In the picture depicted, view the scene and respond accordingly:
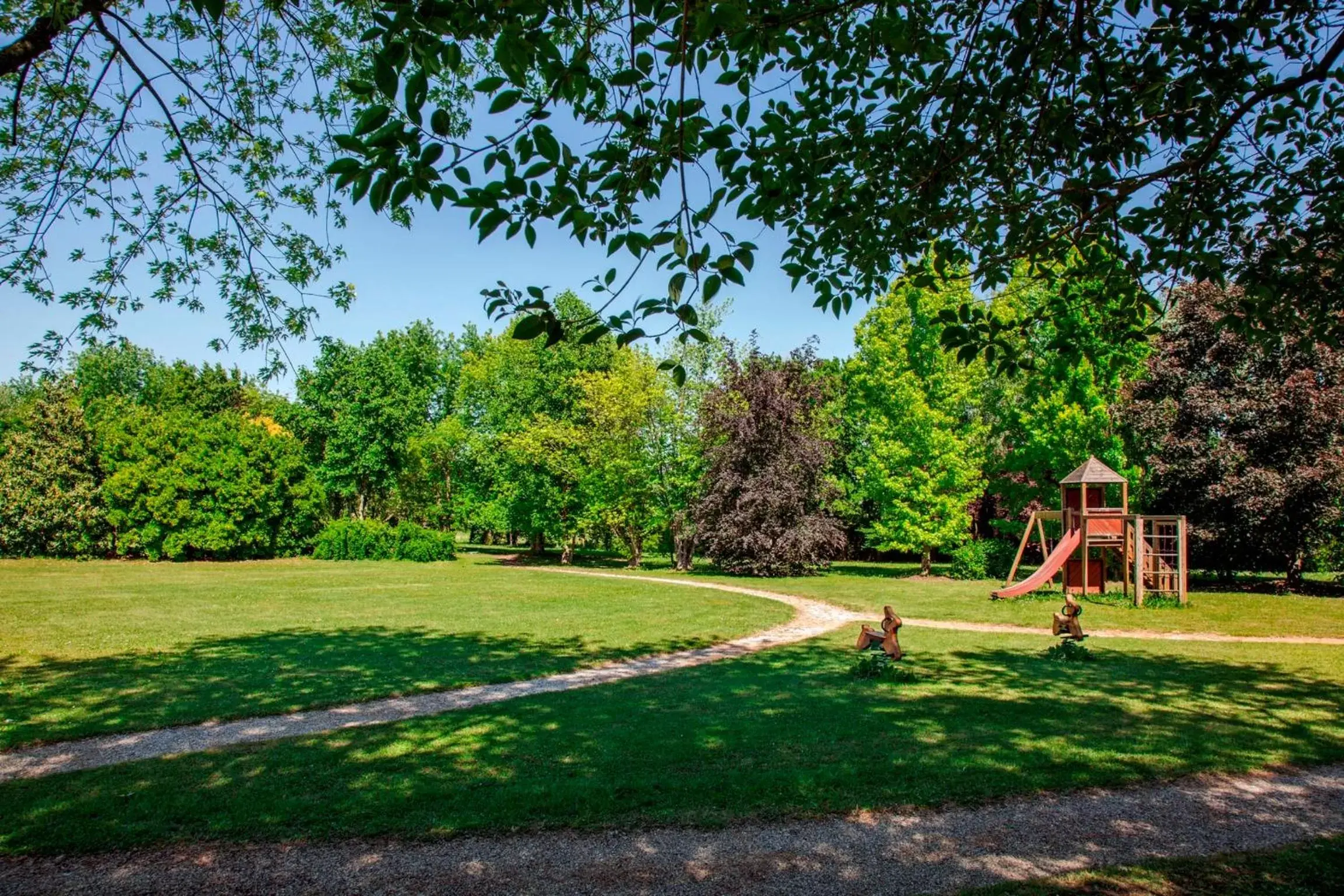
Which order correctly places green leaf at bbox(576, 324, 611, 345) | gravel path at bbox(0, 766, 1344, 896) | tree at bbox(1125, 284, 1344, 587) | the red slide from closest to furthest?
1. green leaf at bbox(576, 324, 611, 345)
2. gravel path at bbox(0, 766, 1344, 896)
3. the red slide
4. tree at bbox(1125, 284, 1344, 587)

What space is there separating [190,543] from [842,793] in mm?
34715

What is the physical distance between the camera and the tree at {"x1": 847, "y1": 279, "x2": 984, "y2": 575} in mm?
26812

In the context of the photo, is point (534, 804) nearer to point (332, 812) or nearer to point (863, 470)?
point (332, 812)

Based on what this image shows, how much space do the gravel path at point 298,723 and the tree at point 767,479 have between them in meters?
14.9

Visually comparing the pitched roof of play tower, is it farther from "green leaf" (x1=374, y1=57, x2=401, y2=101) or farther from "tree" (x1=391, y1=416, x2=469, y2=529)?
"tree" (x1=391, y1=416, x2=469, y2=529)

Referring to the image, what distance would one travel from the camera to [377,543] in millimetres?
35594

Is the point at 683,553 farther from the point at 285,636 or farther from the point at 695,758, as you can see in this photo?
the point at 695,758

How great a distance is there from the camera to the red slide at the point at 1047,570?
19.1 meters

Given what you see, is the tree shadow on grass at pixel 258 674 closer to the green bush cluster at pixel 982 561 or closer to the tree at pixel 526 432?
the green bush cluster at pixel 982 561

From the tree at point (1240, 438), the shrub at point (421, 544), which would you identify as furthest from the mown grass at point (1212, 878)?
the shrub at point (421, 544)

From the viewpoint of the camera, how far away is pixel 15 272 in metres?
5.90

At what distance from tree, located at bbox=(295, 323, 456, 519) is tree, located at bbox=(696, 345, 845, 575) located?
1808 centimetres

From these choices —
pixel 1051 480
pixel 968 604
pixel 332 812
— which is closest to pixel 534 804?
pixel 332 812

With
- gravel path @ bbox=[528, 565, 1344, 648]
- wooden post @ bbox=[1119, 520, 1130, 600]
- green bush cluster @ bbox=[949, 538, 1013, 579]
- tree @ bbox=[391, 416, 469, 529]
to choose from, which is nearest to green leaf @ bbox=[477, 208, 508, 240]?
gravel path @ bbox=[528, 565, 1344, 648]
